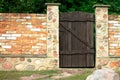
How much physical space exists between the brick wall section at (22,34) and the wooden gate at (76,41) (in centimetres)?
75

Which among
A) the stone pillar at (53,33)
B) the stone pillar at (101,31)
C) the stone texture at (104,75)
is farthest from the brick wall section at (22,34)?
the stone texture at (104,75)

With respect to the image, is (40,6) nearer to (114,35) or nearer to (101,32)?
(101,32)

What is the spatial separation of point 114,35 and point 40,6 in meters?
5.80

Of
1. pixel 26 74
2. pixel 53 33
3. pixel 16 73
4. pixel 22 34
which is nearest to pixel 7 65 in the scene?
pixel 16 73

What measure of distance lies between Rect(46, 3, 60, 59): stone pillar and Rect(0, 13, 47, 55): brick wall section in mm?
168

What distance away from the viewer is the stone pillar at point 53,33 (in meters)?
13.0

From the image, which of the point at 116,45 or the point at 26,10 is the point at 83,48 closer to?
the point at 116,45

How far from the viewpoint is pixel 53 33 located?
13062 millimetres

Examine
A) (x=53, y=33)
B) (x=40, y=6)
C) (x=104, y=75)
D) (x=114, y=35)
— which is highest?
(x=40, y=6)

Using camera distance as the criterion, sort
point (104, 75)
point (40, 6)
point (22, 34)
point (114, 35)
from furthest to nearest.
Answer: point (40, 6), point (114, 35), point (22, 34), point (104, 75)

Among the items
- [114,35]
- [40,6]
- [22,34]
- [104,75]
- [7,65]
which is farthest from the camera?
[40,6]

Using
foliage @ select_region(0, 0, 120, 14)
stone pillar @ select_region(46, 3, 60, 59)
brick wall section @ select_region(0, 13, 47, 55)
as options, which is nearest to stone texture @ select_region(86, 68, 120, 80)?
stone pillar @ select_region(46, 3, 60, 59)

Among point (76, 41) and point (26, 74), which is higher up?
point (76, 41)

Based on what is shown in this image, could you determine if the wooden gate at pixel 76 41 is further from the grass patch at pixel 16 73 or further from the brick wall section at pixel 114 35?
the grass patch at pixel 16 73
